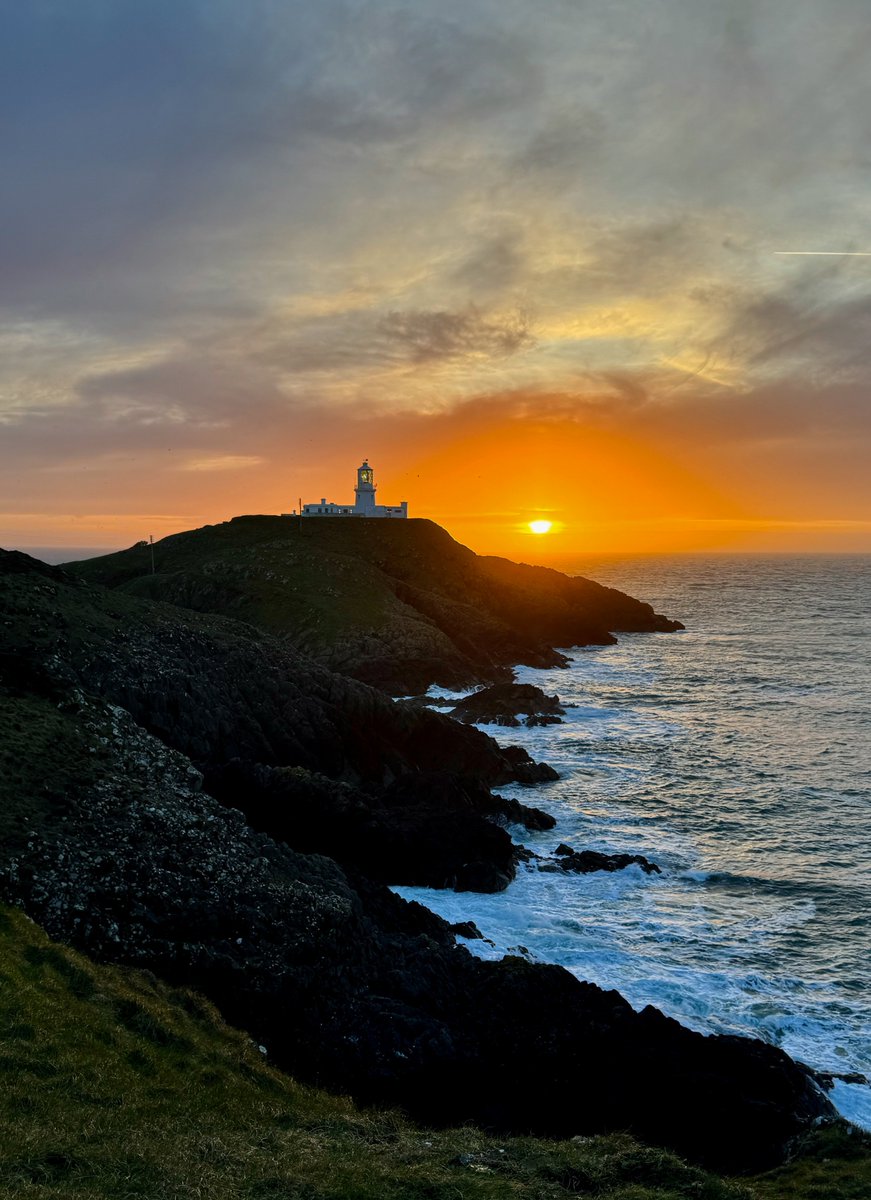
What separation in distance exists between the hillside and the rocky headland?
30128 millimetres

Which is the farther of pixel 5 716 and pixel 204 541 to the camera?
pixel 204 541

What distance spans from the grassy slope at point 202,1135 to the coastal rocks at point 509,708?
5061cm

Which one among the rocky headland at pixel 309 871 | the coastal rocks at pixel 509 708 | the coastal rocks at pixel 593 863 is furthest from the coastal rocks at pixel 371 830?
the coastal rocks at pixel 509 708

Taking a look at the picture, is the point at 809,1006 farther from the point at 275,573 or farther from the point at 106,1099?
the point at 275,573

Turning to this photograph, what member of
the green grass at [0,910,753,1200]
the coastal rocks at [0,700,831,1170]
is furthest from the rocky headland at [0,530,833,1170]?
the green grass at [0,910,753,1200]

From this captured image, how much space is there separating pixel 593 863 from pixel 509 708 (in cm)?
3418

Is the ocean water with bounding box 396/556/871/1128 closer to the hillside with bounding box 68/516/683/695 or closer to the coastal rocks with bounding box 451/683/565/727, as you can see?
the coastal rocks with bounding box 451/683/565/727

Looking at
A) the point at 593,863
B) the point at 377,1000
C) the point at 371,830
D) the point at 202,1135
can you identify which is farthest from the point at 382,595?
the point at 202,1135

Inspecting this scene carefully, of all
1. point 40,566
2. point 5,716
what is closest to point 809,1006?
point 5,716

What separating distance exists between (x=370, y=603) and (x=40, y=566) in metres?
51.4

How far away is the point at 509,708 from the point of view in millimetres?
73188

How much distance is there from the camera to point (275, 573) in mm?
106188

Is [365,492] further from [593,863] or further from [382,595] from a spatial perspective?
[593,863]

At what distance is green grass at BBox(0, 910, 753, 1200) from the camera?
44.3 ft
